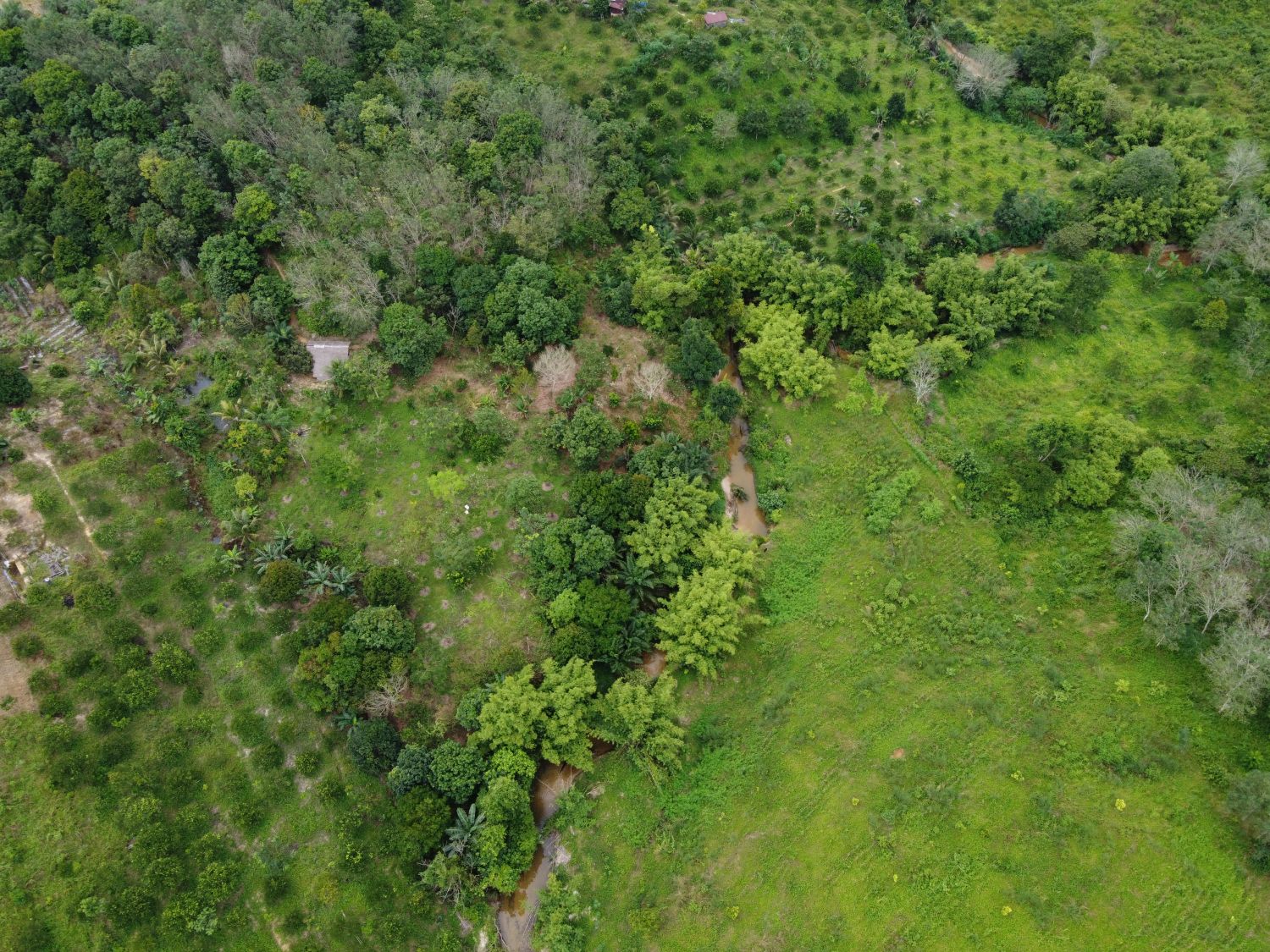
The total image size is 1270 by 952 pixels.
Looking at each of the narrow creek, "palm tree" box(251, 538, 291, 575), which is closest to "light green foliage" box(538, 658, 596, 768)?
the narrow creek

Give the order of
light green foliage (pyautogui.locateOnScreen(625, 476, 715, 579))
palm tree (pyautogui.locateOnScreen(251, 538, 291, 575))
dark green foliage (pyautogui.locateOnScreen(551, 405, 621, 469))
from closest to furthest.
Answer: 1. light green foliage (pyautogui.locateOnScreen(625, 476, 715, 579))
2. palm tree (pyautogui.locateOnScreen(251, 538, 291, 575))
3. dark green foliage (pyautogui.locateOnScreen(551, 405, 621, 469))

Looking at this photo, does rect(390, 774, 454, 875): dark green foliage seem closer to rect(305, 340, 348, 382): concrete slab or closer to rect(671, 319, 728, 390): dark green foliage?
rect(305, 340, 348, 382): concrete slab

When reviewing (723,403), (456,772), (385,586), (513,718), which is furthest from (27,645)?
(723,403)

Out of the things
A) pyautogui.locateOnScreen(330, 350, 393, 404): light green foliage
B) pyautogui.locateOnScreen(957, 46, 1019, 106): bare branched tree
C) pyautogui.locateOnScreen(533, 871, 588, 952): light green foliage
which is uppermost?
pyautogui.locateOnScreen(957, 46, 1019, 106): bare branched tree

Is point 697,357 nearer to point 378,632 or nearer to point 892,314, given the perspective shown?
point 892,314

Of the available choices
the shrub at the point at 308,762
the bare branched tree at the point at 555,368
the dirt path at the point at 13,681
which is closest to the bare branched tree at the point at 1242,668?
the bare branched tree at the point at 555,368

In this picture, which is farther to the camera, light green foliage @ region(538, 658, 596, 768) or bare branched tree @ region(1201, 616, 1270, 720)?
light green foliage @ region(538, 658, 596, 768)

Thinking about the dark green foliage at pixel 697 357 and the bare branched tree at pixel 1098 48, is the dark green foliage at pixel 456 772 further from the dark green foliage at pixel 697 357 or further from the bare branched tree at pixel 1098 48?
the bare branched tree at pixel 1098 48
